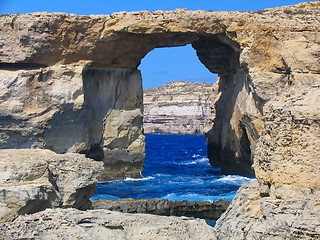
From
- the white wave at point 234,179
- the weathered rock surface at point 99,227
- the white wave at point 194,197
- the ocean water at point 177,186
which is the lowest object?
the white wave at point 194,197

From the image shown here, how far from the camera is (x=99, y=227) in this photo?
531 cm

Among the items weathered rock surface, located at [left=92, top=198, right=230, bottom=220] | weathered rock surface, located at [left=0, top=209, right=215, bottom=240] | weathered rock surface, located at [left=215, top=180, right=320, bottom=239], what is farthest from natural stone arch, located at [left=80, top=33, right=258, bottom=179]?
weathered rock surface, located at [left=0, top=209, right=215, bottom=240]

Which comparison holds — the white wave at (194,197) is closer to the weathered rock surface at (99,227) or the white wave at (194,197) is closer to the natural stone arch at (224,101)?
the natural stone arch at (224,101)

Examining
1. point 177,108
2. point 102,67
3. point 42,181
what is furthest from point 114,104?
point 177,108

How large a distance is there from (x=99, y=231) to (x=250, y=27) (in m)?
19.0

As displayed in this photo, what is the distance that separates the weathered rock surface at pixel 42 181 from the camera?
288 inches

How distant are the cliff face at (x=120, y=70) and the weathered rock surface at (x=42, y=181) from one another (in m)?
13.5

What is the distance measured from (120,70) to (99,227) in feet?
77.6

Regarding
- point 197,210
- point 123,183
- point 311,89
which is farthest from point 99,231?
point 123,183

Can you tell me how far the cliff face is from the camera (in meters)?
22.5

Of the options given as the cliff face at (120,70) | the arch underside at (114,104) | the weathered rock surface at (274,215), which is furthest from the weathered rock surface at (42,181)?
the arch underside at (114,104)

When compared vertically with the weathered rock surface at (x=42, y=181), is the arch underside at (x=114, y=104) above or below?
above

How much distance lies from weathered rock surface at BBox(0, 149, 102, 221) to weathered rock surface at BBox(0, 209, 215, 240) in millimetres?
1969

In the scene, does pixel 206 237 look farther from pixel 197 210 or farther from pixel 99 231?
pixel 197 210
